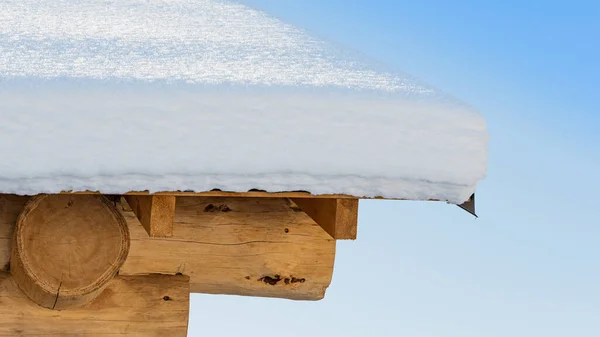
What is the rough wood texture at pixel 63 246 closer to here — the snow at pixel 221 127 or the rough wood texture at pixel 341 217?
the snow at pixel 221 127

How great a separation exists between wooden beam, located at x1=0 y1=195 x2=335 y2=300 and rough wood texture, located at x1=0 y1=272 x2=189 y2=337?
6cm

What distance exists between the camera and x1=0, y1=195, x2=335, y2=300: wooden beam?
10.3 ft

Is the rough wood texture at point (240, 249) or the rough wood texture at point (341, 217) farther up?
the rough wood texture at point (341, 217)

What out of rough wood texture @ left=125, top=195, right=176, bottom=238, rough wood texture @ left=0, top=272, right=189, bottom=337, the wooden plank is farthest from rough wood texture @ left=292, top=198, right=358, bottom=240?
the wooden plank

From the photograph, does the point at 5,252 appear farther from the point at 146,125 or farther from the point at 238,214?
the point at 146,125

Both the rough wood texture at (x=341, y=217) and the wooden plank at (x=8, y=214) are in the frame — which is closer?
the rough wood texture at (x=341, y=217)

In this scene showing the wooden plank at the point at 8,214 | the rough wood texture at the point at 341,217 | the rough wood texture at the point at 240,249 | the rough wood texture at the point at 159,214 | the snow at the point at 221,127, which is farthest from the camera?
the rough wood texture at the point at 240,249

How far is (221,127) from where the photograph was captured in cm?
222

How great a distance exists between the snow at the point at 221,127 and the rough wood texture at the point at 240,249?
2.36 ft

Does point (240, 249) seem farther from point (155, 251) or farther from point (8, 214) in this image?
point (8, 214)

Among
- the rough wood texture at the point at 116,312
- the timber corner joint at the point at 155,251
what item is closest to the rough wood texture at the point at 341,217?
the timber corner joint at the point at 155,251

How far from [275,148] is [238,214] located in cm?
96

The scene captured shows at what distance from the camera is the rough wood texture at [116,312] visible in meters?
2.98

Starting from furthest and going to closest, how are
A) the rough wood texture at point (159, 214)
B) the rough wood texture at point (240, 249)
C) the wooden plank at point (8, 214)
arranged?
the rough wood texture at point (240, 249) < the wooden plank at point (8, 214) < the rough wood texture at point (159, 214)
